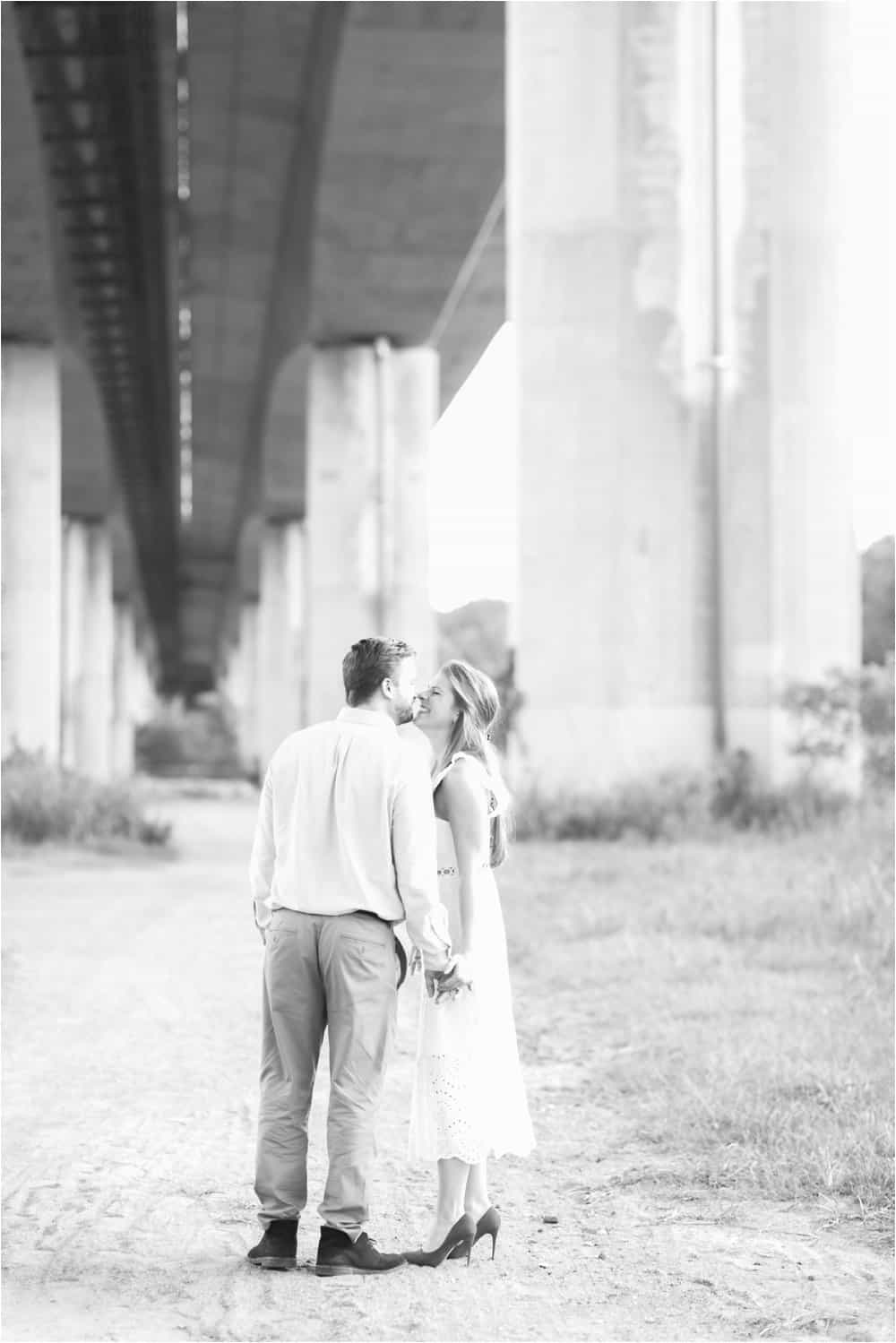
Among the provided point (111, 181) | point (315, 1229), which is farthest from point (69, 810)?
point (315, 1229)

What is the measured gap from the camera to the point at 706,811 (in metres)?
16.4

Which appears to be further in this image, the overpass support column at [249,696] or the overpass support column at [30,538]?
the overpass support column at [249,696]

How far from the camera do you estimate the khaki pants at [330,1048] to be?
4594 mm

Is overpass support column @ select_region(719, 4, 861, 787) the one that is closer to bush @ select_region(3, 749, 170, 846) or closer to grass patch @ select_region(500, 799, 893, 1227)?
grass patch @ select_region(500, 799, 893, 1227)

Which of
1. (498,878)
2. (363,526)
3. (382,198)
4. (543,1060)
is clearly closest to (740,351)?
(498,878)

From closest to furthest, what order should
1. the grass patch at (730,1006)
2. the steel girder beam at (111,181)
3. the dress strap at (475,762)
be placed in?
the dress strap at (475,762), the grass patch at (730,1006), the steel girder beam at (111,181)

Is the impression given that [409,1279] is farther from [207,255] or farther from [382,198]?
[207,255]

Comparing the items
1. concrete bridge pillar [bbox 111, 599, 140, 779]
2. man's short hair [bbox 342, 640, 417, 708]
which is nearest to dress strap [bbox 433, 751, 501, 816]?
man's short hair [bbox 342, 640, 417, 708]

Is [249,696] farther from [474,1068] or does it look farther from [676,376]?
[474,1068]

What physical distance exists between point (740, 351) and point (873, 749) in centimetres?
440

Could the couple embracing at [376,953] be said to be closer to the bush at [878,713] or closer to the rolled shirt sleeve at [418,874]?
the rolled shirt sleeve at [418,874]

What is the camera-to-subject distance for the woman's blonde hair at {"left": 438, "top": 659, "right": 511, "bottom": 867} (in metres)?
4.84

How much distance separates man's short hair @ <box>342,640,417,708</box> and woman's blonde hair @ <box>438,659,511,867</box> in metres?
0.16

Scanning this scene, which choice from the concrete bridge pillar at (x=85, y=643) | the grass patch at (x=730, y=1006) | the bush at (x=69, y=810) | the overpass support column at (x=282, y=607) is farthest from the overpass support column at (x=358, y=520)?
the overpass support column at (x=282, y=607)
